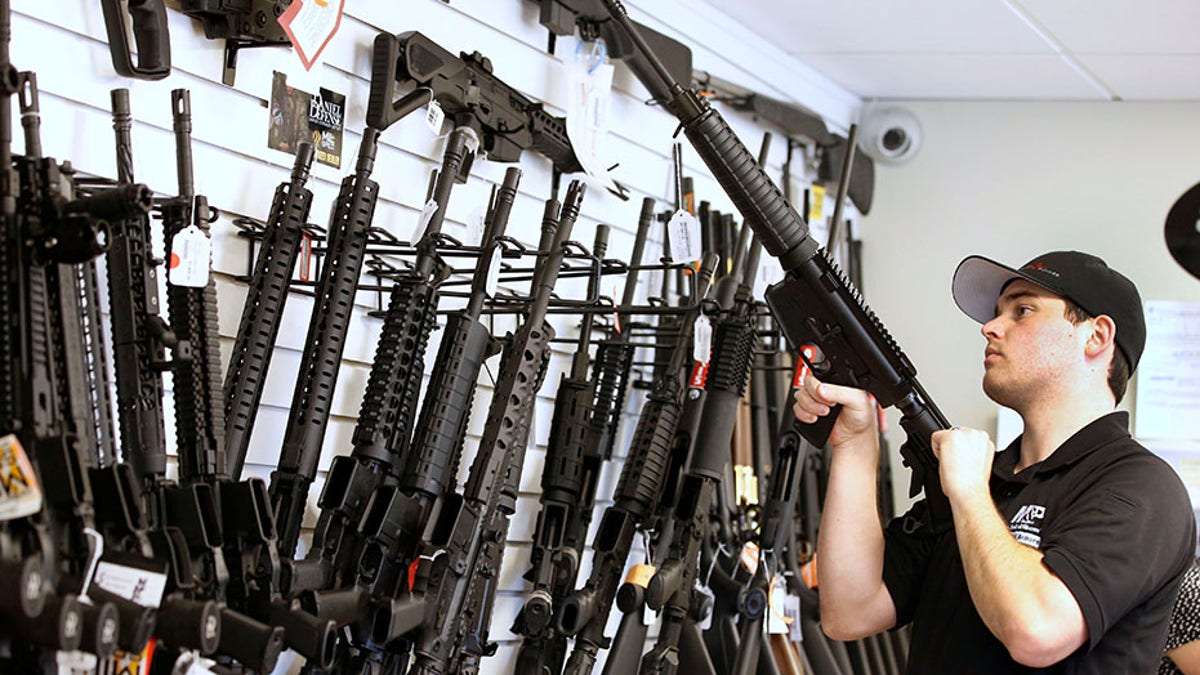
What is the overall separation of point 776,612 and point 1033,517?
4.69 ft

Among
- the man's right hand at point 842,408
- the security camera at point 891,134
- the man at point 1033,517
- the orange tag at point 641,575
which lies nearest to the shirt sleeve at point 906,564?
the man at point 1033,517

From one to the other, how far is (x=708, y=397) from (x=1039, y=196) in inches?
91.9

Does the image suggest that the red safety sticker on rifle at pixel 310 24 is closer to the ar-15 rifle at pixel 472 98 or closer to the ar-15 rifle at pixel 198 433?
the ar-15 rifle at pixel 472 98

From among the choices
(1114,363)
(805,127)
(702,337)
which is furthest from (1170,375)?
(1114,363)

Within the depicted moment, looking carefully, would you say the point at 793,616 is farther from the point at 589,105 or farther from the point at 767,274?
the point at 589,105

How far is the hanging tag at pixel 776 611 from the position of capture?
3672 mm

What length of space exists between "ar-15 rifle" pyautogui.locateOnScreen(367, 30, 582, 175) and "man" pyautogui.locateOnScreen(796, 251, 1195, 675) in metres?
1.09

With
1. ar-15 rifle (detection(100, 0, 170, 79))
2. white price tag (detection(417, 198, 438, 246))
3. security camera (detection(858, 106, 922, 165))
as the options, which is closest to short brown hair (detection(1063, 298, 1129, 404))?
white price tag (detection(417, 198, 438, 246))

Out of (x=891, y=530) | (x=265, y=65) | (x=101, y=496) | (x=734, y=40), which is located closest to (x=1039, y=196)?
(x=734, y=40)

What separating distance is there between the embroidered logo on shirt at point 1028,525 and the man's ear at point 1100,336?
32 cm

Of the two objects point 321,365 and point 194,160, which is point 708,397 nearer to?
point 321,365

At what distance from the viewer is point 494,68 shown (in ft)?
11.5

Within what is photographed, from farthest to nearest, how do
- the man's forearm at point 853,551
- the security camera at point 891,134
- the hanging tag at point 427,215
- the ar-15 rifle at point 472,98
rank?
the security camera at point 891,134 < the ar-15 rifle at point 472,98 < the hanging tag at point 427,215 < the man's forearm at point 853,551

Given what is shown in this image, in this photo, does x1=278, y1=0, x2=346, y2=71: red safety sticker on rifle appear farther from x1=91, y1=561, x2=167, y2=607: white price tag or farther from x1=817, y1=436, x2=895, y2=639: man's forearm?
x1=817, y1=436, x2=895, y2=639: man's forearm
